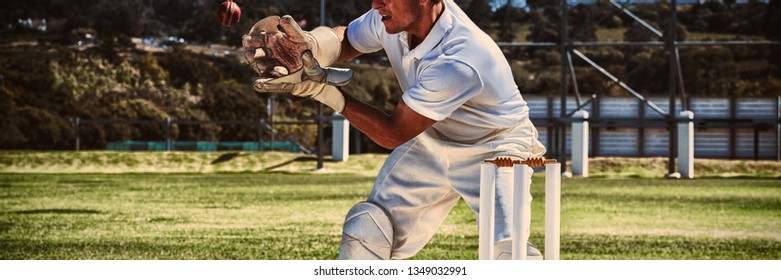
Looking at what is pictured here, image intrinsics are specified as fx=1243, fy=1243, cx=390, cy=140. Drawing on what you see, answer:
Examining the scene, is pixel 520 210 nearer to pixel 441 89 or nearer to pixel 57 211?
pixel 441 89

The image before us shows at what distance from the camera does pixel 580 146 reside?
1647cm

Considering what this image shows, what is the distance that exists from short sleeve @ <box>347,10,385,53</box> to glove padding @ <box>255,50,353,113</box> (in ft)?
1.39

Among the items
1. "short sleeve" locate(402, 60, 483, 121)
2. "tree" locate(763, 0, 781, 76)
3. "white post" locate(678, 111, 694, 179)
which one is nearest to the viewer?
"short sleeve" locate(402, 60, 483, 121)

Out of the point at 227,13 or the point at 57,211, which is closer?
the point at 227,13

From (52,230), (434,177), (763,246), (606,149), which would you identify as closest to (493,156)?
(434,177)

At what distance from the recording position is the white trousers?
3.35 metres

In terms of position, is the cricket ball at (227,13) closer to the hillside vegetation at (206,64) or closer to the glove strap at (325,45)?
the glove strap at (325,45)

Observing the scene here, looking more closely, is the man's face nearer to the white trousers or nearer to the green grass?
the white trousers

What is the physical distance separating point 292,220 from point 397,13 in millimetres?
5600

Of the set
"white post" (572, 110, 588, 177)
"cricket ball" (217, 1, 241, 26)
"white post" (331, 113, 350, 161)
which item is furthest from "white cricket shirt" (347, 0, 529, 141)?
"white post" (331, 113, 350, 161)

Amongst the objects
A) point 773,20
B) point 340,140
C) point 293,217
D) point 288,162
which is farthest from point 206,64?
point 293,217

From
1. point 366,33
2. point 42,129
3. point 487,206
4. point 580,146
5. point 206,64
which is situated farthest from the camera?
point 206,64

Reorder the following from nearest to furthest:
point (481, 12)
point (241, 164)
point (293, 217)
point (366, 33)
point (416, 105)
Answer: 1. point (416, 105)
2. point (366, 33)
3. point (293, 217)
4. point (241, 164)
5. point (481, 12)

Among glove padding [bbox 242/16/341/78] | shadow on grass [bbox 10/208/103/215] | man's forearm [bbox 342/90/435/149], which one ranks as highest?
glove padding [bbox 242/16/341/78]
